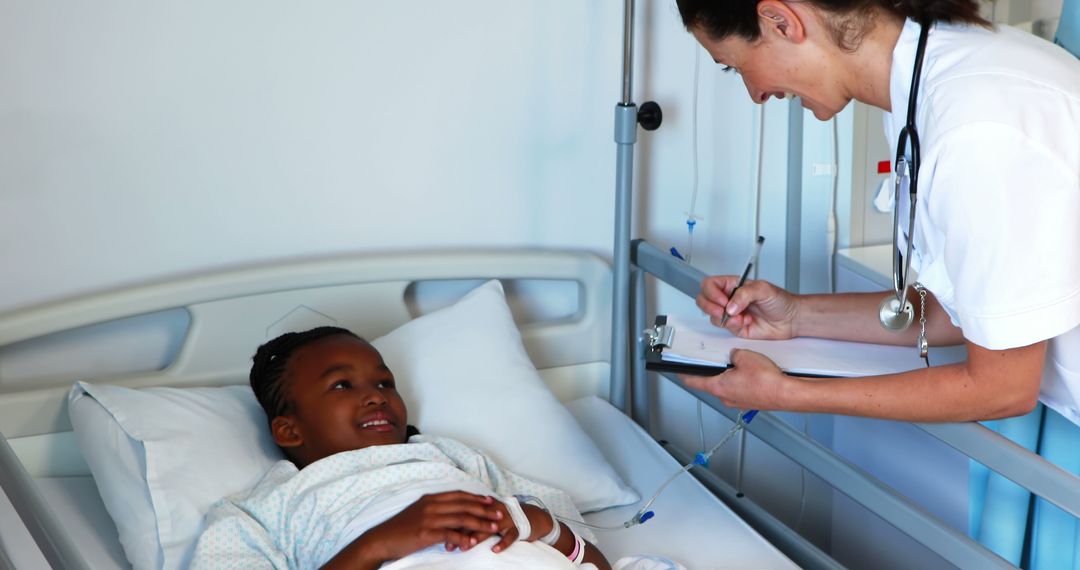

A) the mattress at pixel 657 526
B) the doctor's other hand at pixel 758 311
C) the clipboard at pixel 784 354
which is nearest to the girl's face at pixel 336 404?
the mattress at pixel 657 526

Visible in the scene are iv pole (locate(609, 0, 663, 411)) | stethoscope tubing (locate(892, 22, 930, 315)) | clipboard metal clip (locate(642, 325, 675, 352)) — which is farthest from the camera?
iv pole (locate(609, 0, 663, 411))

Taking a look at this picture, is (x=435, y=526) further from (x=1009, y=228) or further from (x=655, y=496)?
(x=1009, y=228)

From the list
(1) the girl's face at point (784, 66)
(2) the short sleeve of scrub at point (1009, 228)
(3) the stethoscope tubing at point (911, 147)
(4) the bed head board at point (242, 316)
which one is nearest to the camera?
(2) the short sleeve of scrub at point (1009, 228)

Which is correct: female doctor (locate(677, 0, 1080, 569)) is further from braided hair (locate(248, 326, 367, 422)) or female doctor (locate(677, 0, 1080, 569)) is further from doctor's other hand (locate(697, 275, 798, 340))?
braided hair (locate(248, 326, 367, 422))

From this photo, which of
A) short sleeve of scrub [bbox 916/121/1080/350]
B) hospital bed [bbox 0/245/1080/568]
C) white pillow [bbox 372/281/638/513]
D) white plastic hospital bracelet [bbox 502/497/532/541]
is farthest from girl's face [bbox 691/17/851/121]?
white pillow [bbox 372/281/638/513]

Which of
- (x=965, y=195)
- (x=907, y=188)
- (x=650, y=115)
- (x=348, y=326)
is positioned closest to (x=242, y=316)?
(x=348, y=326)

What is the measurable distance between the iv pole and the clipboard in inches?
16.4

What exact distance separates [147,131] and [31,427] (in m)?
0.57

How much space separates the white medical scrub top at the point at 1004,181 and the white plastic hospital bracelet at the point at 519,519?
663mm

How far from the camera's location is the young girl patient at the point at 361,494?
5.08ft

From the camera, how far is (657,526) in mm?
1938

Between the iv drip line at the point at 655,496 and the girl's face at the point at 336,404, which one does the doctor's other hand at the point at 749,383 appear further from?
the girl's face at the point at 336,404

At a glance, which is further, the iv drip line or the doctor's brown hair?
the iv drip line

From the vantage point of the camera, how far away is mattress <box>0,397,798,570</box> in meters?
1.81
